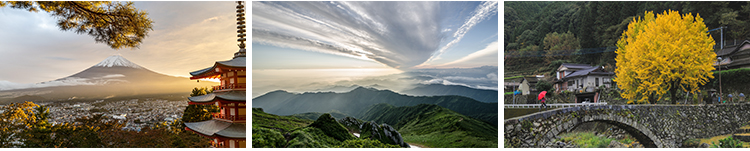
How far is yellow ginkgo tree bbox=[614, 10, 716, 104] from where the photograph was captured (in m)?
4.91

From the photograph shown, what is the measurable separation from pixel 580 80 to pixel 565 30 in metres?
0.82

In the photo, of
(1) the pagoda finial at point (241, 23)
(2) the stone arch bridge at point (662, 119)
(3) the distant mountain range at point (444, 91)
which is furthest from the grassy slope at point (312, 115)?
(2) the stone arch bridge at point (662, 119)

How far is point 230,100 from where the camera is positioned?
401 cm

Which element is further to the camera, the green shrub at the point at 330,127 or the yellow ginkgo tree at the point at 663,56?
the yellow ginkgo tree at the point at 663,56

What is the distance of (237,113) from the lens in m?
4.31

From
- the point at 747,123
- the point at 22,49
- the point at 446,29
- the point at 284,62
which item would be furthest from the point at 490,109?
the point at 22,49

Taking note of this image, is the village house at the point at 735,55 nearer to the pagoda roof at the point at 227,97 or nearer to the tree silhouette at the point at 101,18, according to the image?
the pagoda roof at the point at 227,97

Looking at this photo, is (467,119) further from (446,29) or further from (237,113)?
(237,113)

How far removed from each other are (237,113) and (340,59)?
62.5 inches

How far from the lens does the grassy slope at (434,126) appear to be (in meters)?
4.51

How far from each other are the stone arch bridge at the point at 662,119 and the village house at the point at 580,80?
218 mm

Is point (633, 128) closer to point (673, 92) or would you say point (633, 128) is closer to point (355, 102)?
point (673, 92)

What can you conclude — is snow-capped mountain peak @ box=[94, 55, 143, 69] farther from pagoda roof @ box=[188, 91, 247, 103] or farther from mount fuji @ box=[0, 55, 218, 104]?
pagoda roof @ box=[188, 91, 247, 103]

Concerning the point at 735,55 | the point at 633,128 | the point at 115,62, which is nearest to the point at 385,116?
the point at 633,128
